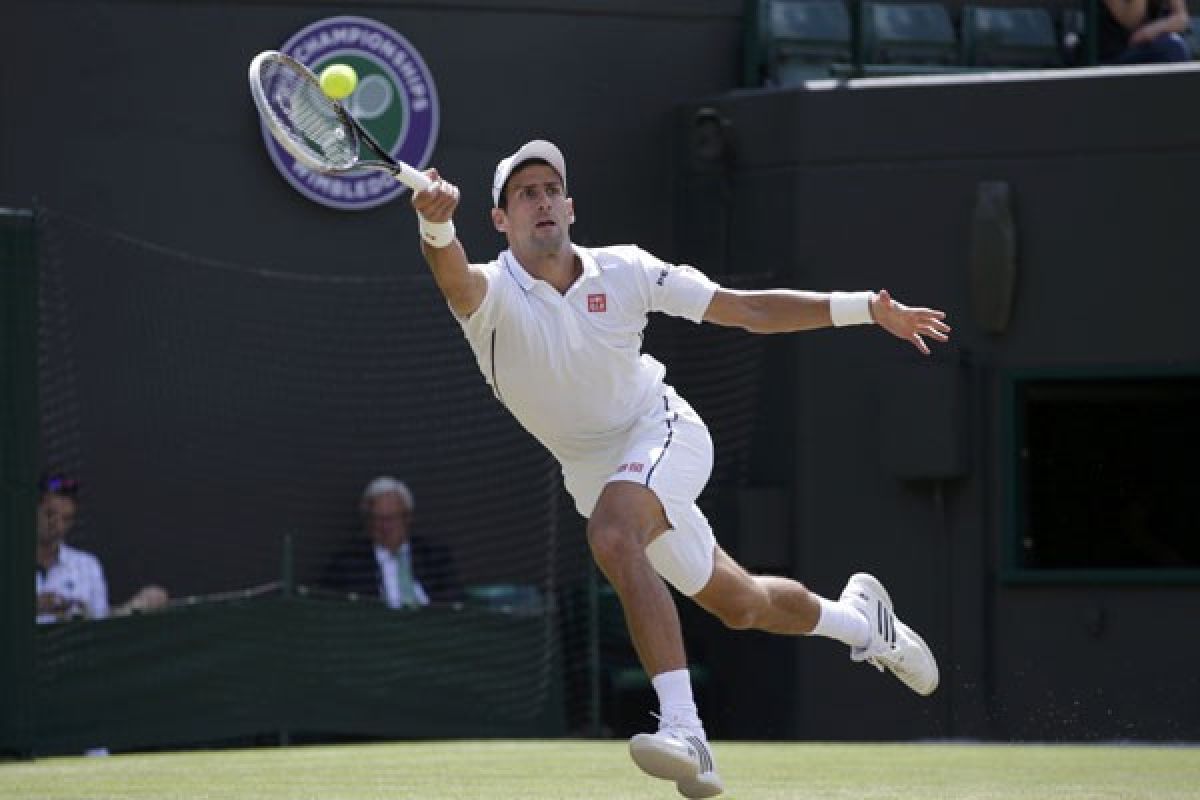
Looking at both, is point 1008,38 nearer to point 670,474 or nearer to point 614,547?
point 670,474

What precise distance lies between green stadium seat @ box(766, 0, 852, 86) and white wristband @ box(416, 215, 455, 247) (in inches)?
324

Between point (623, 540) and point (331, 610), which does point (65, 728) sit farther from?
A: point (623, 540)

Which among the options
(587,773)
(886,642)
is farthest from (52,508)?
(886,642)

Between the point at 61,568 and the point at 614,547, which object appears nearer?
the point at 614,547

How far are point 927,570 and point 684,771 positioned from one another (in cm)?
740

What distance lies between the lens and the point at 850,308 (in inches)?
338

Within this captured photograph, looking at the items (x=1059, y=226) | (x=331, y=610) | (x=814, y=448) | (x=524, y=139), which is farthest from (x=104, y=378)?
(x=1059, y=226)

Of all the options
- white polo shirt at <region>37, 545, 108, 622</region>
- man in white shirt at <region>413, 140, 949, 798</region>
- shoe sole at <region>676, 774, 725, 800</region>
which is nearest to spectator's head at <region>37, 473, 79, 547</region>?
white polo shirt at <region>37, 545, 108, 622</region>

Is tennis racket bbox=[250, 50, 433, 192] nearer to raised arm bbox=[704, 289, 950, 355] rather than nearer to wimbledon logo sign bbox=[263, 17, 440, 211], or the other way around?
raised arm bbox=[704, 289, 950, 355]

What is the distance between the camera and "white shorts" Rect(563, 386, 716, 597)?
27.5ft

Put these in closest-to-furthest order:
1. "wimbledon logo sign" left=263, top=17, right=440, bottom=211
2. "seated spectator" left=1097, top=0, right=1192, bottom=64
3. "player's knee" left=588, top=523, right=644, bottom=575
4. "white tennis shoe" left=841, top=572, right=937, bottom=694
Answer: "player's knee" left=588, top=523, right=644, bottom=575
"white tennis shoe" left=841, top=572, right=937, bottom=694
"seated spectator" left=1097, top=0, right=1192, bottom=64
"wimbledon logo sign" left=263, top=17, right=440, bottom=211

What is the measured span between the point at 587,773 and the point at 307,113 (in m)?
3.16

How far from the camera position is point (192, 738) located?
41.5 ft

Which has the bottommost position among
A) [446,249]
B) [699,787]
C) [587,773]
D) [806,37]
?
[587,773]
